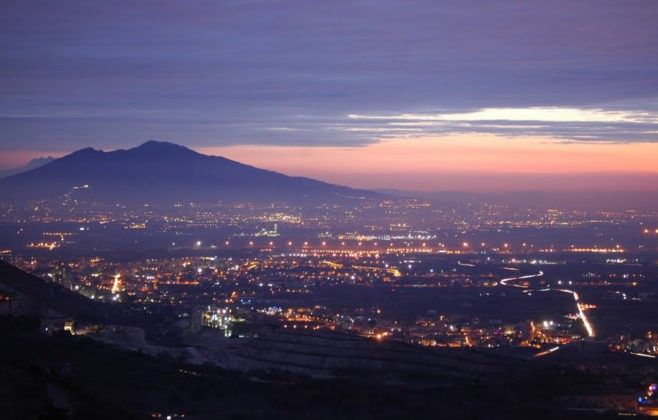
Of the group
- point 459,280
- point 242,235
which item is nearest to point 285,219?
point 242,235

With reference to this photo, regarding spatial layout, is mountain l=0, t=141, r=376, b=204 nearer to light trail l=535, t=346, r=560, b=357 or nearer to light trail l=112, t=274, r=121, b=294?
light trail l=112, t=274, r=121, b=294

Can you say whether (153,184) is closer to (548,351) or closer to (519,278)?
(519,278)

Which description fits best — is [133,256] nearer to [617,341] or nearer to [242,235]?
[242,235]

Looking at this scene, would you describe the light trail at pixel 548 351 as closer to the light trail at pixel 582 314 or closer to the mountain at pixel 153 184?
the light trail at pixel 582 314

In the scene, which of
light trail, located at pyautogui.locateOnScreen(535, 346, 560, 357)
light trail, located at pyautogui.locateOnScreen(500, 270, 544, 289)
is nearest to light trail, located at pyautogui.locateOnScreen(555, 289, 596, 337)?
light trail, located at pyautogui.locateOnScreen(500, 270, 544, 289)

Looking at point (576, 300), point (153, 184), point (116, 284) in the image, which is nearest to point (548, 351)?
point (576, 300)

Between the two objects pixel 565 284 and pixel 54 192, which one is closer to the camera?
pixel 565 284

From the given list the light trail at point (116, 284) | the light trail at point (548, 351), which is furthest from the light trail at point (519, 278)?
the light trail at point (548, 351)

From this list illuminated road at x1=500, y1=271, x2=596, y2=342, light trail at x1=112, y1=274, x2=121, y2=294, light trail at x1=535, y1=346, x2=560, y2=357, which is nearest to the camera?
light trail at x1=535, y1=346, x2=560, y2=357
